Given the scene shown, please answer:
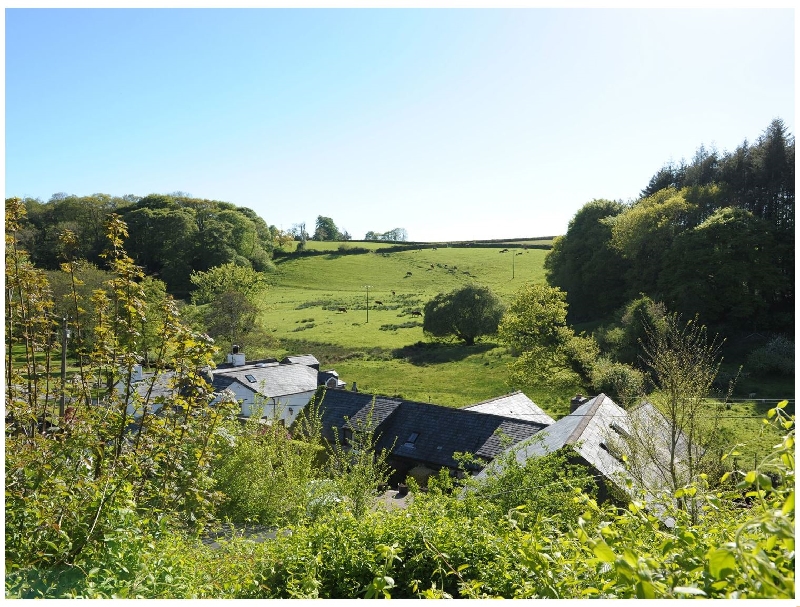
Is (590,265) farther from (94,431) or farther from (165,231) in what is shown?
(94,431)

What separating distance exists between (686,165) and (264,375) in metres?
42.9

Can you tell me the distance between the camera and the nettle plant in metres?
4.69

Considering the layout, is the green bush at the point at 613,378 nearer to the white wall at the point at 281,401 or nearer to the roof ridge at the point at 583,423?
the roof ridge at the point at 583,423

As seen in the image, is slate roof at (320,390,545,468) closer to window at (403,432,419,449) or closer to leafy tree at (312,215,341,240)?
window at (403,432,419,449)

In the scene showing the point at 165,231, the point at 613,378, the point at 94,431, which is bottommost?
the point at 613,378

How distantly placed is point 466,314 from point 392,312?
40.3 ft

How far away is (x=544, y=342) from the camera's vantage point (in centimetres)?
3391

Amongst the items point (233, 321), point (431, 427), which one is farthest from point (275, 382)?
point (233, 321)

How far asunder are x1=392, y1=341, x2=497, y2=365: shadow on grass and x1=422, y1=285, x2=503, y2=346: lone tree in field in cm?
109

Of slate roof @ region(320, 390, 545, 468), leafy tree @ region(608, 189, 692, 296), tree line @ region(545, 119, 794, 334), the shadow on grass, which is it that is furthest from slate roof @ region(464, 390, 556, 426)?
leafy tree @ region(608, 189, 692, 296)

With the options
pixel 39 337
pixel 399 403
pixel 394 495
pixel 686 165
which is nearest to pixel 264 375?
pixel 399 403

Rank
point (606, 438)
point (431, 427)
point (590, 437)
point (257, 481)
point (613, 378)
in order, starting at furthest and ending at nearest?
point (613, 378), point (431, 427), point (590, 437), point (606, 438), point (257, 481)

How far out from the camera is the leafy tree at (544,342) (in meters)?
31.6

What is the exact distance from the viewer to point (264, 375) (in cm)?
2958
